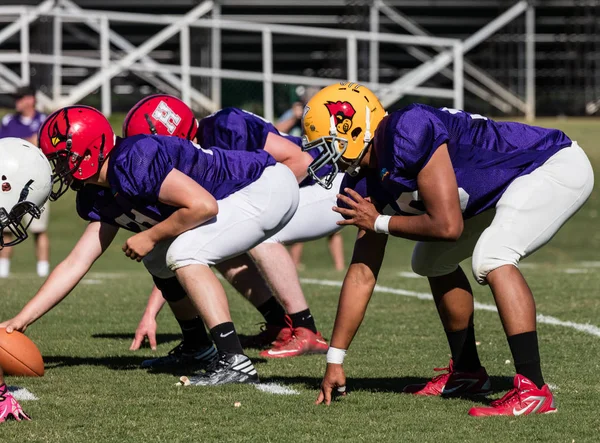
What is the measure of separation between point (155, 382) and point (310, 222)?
161cm

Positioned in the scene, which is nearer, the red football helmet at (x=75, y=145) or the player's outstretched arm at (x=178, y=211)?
the player's outstretched arm at (x=178, y=211)

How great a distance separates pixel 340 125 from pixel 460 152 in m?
0.50

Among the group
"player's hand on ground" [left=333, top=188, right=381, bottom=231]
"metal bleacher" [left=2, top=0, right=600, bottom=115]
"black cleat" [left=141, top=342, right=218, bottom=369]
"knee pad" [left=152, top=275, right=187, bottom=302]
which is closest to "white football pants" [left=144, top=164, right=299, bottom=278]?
"knee pad" [left=152, top=275, right=187, bottom=302]

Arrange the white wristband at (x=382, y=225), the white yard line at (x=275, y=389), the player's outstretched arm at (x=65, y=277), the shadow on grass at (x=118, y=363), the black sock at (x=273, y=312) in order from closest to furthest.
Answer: the white wristband at (x=382, y=225) → the white yard line at (x=275, y=389) → the player's outstretched arm at (x=65, y=277) → the shadow on grass at (x=118, y=363) → the black sock at (x=273, y=312)

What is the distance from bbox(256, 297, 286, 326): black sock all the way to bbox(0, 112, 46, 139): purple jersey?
5.70 m

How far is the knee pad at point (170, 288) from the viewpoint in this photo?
571 centimetres

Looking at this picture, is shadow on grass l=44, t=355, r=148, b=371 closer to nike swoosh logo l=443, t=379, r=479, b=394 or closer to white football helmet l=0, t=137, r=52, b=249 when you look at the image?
white football helmet l=0, t=137, r=52, b=249

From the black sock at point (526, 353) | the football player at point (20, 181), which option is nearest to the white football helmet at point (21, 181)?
the football player at point (20, 181)

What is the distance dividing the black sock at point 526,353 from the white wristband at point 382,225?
65 cm

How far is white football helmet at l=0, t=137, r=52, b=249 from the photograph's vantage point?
4516 mm

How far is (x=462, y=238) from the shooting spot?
473cm

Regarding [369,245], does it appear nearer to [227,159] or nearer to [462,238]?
[462,238]

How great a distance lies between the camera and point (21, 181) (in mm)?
4539

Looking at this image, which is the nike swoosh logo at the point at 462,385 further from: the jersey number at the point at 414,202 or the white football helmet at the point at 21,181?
the white football helmet at the point at 21,181
